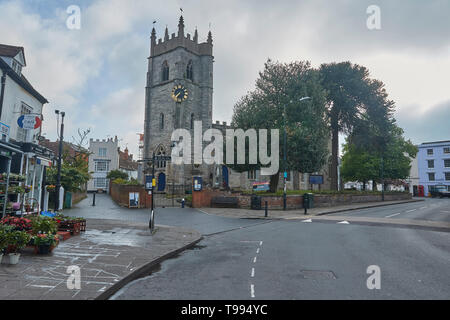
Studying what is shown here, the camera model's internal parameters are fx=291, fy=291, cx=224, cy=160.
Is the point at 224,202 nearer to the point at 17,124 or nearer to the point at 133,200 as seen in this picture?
the point at 133,200

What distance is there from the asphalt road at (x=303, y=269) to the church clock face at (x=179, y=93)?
113 ft

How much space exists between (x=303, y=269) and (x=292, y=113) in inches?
907

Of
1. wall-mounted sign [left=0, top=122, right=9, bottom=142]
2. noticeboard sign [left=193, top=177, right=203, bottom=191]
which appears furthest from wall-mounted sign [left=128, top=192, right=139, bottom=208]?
wall-mounted sign [left=0, top=122, right=9, bottom=142]

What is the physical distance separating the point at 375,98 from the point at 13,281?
39.7 metres

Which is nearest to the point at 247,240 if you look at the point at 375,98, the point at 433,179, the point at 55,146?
the point at 375,98

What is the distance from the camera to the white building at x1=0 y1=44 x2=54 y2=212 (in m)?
13.7

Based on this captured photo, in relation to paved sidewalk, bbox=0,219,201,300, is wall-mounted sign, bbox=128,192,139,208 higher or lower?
higher

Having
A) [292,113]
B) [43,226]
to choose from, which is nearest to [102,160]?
[292,113]

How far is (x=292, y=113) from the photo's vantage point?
28.5 m

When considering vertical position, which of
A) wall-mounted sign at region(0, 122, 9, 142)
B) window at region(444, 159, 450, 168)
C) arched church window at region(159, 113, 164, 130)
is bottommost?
wall-mounted sign at region(0, 122, 9, 142)

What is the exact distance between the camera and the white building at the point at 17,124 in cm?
1370

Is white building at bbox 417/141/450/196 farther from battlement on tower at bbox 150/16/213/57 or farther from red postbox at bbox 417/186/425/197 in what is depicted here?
battlement on tower at bbox 150/16/213/57
